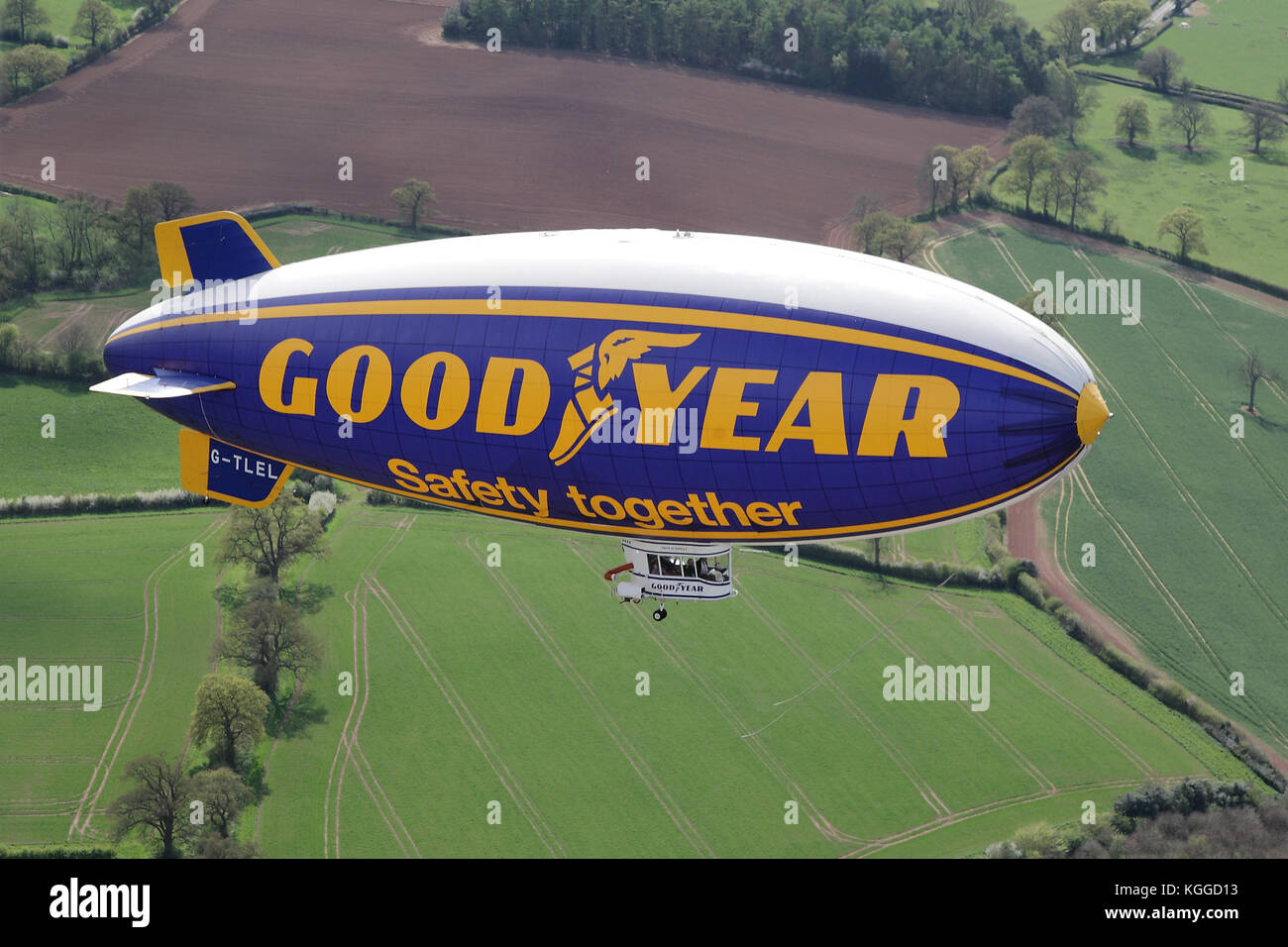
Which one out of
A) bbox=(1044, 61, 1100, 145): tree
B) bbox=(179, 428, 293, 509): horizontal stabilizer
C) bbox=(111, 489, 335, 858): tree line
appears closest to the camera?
bbox=(179, 428, 293, 509): horizontal stabilizer

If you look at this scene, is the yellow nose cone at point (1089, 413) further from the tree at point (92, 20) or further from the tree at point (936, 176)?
the tree at point (92, 20)

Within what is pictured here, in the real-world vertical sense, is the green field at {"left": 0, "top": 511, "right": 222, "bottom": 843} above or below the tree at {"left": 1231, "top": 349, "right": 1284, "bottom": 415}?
below

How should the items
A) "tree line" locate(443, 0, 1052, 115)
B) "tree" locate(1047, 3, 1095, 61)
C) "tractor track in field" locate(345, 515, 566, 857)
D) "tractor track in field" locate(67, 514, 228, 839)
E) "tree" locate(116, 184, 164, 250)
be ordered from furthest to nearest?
"tree" locate(1047, 3, 1095, 61) < "tree line" locate(443, 0, 1052, 115) < "tree" locate(116, 184, 164, 250) < "tractor track in field" locate(345, 515, 566, 857) < "tractor track in field" locate(67, 514, 228, 839)

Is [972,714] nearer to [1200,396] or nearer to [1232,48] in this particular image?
[1200,396]

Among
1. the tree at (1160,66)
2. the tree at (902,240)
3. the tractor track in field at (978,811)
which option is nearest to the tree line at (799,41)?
the tree at (1160,66)

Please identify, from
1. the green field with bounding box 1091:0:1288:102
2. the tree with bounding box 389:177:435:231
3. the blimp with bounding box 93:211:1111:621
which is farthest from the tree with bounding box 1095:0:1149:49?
the blimp with bounding box 93:211:1111:621

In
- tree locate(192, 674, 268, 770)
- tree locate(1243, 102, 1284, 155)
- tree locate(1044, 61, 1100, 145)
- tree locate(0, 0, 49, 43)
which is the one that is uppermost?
tree locate(0, 0, 49, 43)

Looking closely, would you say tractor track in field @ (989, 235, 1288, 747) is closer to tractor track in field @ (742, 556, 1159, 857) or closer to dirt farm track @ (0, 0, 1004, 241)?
tractor track in field @ (742, 556, 1159, 857)
